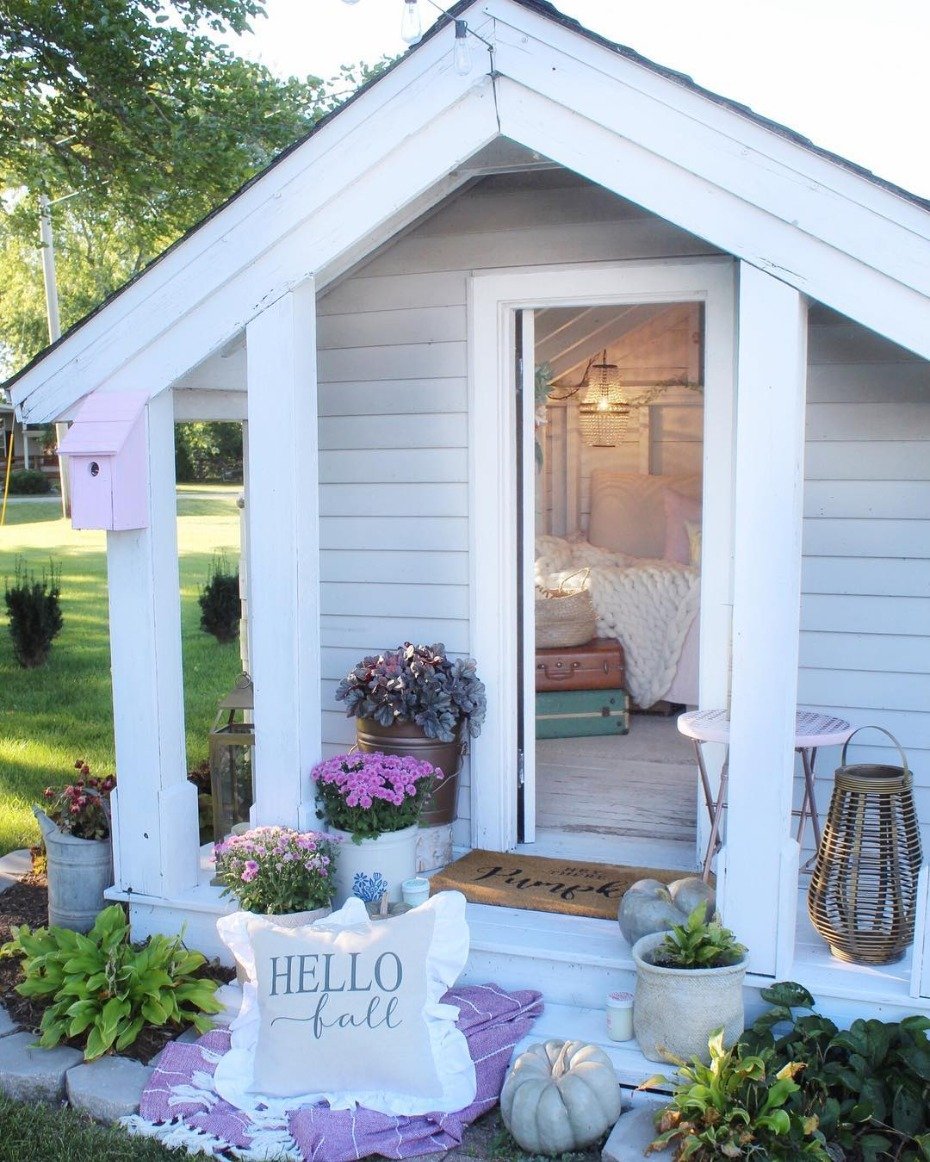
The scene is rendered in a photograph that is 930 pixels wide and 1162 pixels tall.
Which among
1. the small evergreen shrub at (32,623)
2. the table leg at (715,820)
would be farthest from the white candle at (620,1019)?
the small evergreen shrub at (32,623)

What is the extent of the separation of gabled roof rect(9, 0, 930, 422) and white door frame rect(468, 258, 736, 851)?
0.80 meters

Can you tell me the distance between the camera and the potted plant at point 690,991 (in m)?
2.97

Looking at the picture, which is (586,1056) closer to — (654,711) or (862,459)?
(862,459)

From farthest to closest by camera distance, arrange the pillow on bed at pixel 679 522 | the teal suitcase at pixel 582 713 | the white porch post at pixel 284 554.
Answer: the pillow on bed at pixel 679 522
the teal suitcase at pixel 582 713
the white porch post at pixel 284 554

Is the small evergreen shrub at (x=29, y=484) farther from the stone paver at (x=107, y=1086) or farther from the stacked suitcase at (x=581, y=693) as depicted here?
the stone paver at (x=107, y=1086)

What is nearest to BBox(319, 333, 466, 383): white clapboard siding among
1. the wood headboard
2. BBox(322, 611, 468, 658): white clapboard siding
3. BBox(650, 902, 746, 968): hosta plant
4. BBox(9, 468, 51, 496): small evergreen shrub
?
BBox(322, 611, 468, 658): white clapboard siding

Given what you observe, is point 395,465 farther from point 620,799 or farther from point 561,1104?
point 561,1104

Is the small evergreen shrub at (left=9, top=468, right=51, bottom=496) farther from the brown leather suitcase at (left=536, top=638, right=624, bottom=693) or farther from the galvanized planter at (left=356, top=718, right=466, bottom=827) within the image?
the galvanized planter at (left=356, top=718, right=466, bottom=827)

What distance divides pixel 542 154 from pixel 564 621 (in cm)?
311

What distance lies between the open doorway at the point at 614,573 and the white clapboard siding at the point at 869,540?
0.75 metres

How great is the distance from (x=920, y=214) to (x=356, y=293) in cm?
223

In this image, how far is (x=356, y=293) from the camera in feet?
14.5

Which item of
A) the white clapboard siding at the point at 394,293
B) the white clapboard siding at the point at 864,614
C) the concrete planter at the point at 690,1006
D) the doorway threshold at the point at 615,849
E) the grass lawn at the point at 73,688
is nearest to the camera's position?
the concrete planter at the point at 690,1006

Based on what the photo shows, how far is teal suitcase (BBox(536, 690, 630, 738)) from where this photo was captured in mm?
5824
